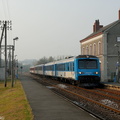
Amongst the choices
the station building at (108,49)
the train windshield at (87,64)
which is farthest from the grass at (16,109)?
the station building at (108,49)

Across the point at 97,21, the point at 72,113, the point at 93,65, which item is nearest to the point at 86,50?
the point at 97,21

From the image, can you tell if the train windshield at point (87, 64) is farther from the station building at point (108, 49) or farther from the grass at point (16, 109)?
the station building at point (108, 49)

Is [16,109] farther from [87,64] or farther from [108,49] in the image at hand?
[108,49]

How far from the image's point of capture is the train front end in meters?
25.4

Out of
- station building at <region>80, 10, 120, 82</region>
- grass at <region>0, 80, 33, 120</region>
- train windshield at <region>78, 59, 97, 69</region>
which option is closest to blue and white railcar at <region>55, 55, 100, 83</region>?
train windshield at <region>78, 59, 97, 69</region>

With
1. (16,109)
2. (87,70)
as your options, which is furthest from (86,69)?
(16,109)

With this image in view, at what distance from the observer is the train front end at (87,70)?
25.4 metres

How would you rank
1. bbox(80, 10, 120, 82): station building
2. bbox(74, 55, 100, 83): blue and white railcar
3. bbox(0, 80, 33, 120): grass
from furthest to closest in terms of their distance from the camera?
bbox(80, 10, 120, 82): station building
bbox(74, 55, 100, 83): blue and white railcar
bbox(0, 80, 33, 120): grass

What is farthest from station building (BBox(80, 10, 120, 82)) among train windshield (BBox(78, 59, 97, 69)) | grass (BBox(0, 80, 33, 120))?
grass (BBox(0, 80, 33, 120))

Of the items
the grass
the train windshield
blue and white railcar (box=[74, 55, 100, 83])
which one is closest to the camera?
the grass

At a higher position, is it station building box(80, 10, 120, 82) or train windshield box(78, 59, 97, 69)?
station building box(80, 10, 120, 82)

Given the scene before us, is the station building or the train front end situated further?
the station building

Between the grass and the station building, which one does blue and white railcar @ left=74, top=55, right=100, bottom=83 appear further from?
the station building

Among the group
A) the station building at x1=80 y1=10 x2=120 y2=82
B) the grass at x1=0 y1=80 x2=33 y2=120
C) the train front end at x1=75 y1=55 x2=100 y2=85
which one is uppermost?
the station building at x1=80 y1=10 x2=120 y2=82
